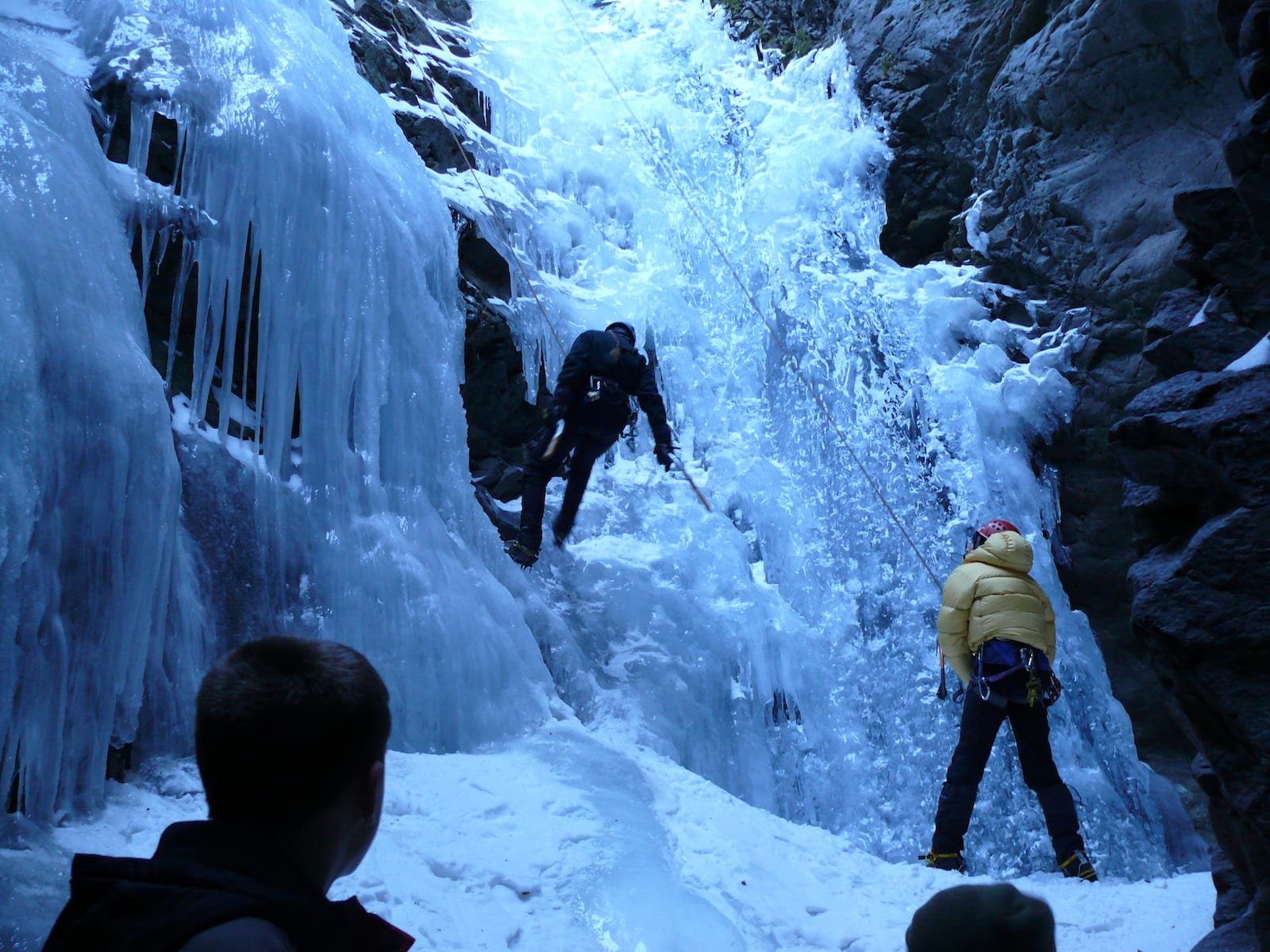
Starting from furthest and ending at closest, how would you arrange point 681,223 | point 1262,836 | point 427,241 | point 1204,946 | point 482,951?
point 681,223 < point 427,241 < point 482,951 < point 1204,946 < point 1262,836

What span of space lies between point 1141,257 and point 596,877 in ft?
21.8

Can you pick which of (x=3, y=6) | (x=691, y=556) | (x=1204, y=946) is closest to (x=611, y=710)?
(x=691, y=556)

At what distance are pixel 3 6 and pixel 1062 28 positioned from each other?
24.6ft

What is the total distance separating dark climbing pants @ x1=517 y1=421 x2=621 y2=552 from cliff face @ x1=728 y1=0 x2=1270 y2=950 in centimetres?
290

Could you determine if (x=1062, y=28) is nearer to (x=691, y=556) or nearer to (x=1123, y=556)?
(x=1123, y=556)

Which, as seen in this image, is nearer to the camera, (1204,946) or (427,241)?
(1204,946)

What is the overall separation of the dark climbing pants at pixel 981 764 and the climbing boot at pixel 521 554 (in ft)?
9.99

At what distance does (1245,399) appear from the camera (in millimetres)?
2463

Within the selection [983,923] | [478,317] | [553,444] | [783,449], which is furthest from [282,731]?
[783,449]

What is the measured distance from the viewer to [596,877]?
129 inches

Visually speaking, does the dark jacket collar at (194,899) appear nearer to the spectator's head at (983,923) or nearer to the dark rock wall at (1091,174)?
the spectator's head at (983,923)

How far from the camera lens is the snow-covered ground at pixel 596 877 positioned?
9.43 feet

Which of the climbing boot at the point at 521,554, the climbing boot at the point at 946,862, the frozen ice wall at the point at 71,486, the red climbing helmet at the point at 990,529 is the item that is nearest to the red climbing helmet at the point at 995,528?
the red climbing helmet at the point at 990,529

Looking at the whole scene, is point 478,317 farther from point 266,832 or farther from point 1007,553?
point 266,832
